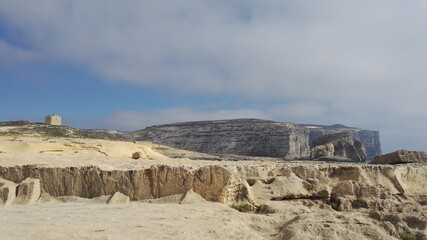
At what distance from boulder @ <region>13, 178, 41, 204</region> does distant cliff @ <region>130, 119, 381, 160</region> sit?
170ft

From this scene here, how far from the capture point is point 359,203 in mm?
13844

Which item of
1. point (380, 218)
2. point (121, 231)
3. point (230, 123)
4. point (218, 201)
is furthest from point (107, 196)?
point (230, 123)

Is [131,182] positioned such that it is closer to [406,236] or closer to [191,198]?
[191,198]

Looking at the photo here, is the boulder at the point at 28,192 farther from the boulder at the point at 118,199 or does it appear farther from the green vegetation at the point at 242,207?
the green vegetation at the point at 242,207

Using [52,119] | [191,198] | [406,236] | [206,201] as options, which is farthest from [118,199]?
[52,119]

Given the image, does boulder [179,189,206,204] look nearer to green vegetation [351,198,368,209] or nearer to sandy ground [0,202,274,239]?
sandy ground [0,202,274,239]

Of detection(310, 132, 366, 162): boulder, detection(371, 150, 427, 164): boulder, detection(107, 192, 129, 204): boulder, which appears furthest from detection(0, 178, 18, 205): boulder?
detection(310, 132, 366, 162): boulder

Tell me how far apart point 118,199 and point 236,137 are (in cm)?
5645

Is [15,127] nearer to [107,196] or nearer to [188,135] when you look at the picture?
[107,196]

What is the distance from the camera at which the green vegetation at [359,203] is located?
44.6 ft

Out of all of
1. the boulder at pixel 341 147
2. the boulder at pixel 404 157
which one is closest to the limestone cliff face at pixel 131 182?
the boulder at pixel 404 157

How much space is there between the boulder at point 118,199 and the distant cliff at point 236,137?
51038 mm

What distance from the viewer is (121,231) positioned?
8.59 metres

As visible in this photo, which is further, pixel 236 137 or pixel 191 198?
pixel 236 137
